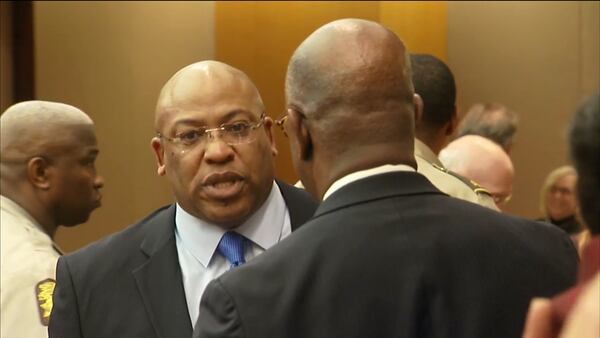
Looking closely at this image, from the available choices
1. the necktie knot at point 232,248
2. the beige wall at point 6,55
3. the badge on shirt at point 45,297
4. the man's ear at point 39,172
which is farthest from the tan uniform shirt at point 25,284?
the beige wall at point 6,55

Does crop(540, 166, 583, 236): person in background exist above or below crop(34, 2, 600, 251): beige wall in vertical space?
below

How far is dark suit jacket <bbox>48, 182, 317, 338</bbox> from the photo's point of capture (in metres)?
2.71

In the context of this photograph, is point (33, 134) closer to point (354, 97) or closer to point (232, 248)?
point (232, 248)

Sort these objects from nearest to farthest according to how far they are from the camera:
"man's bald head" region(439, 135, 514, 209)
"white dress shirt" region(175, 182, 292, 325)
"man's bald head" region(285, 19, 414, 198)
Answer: "man's bald head" region(285, 19, 414, 198) < "white dress shirt" region(175, 182, 292, 325) < "man's bald head" region(439, 135, 514, 209)

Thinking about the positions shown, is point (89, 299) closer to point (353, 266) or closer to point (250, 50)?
point (353, 266)

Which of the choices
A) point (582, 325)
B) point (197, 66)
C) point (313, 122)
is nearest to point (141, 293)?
point (197, 66)

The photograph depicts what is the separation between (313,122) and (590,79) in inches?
206

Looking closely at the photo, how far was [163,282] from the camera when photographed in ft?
9.10

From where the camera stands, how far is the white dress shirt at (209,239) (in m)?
2.81

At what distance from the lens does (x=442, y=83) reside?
3797mm

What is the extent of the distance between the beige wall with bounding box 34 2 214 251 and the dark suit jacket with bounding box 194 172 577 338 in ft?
17.2

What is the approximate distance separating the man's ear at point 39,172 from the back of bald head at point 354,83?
214cm

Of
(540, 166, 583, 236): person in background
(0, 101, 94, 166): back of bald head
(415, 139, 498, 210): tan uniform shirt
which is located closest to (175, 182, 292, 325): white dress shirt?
(415, 139, 498, 210): tan uniform shirt

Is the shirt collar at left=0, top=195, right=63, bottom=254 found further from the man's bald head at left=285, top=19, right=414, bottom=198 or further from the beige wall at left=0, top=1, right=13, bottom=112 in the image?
the beige wall at left=0, top=1, right=13, bottom=112
